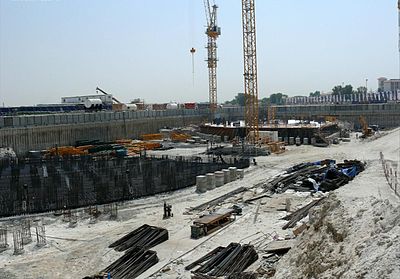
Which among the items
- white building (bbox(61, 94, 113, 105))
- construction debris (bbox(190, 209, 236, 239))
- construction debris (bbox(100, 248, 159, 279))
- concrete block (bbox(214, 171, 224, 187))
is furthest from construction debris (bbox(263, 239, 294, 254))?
white building (bbox(61, 94, 113, 105))

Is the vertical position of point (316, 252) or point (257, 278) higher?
point (316, 252)

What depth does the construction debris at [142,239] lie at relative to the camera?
1605 centimetres

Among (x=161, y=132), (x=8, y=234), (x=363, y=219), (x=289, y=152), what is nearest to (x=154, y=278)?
(x=363, y=219)

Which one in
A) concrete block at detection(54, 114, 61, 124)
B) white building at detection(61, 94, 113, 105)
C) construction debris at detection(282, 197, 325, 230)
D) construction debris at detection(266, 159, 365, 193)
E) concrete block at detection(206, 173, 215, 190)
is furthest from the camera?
white building at detection(61, 94, 113, 105)

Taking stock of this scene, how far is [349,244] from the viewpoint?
10180 mm

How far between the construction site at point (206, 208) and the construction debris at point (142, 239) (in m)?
0.04

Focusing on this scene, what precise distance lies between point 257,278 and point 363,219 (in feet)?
10.4

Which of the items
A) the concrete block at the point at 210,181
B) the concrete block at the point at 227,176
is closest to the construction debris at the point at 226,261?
the concrete block at the point at 210,181

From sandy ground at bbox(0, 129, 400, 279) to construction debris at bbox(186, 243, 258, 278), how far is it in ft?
1.38

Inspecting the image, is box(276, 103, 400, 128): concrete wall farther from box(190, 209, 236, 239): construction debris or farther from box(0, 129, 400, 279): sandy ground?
box(190, 209, 236, 239): construction debris

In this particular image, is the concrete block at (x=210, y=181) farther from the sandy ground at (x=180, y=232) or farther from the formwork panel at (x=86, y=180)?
the formwork panel at (x=86, y=180)

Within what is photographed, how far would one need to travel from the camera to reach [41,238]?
57.6 feet

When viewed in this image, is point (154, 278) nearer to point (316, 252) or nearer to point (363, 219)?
point (316, 252)

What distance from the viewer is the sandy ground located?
11414mm
